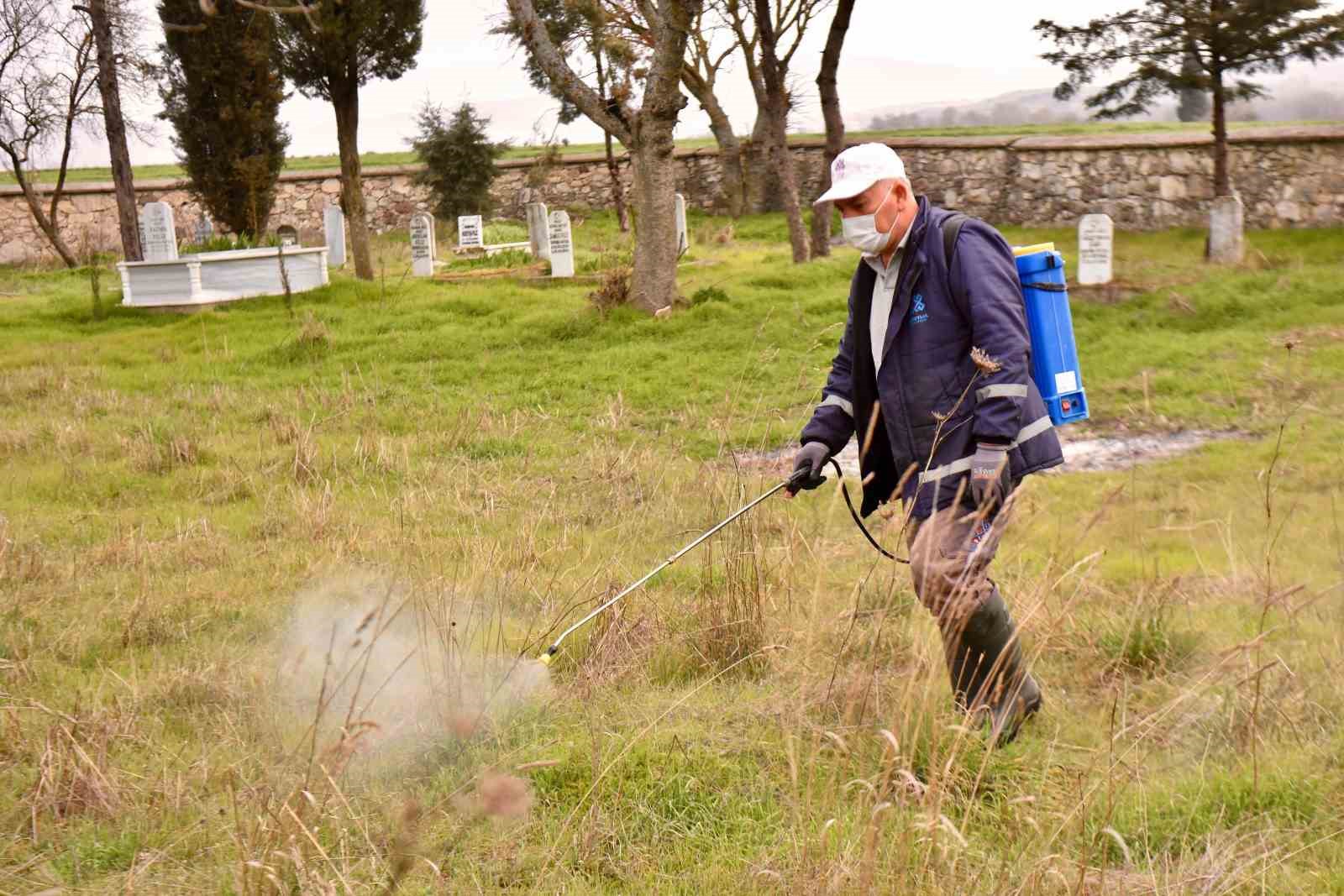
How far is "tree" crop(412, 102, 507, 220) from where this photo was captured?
33812 millimetres

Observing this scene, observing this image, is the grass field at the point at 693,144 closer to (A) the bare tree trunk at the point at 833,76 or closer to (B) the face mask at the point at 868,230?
(A) the bare tree trunk at the point at 833,76

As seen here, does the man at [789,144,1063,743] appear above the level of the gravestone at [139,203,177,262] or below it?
below

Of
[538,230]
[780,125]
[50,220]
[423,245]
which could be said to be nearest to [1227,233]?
[780,125]

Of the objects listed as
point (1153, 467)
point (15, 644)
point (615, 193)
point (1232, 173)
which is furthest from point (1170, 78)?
point (15, 644)

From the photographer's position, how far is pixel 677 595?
18.5 feet

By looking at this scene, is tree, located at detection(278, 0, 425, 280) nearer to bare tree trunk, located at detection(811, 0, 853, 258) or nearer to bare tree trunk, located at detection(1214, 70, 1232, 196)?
bare tree trunk, located at detection(811, 0, 853, 258)

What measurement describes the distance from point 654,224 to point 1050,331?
11.8 meters

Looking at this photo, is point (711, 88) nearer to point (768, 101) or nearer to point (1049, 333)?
point (768, 101)

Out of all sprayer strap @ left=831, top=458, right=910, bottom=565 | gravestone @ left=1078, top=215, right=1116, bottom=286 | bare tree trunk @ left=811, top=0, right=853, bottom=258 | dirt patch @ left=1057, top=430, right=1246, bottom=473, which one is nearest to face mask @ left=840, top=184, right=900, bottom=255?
sprayer strap @ left=831, top=458, right=910, bottom=565

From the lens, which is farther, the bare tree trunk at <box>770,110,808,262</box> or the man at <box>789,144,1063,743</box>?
the bare tree trunk at <box>770,110,808,262</box>

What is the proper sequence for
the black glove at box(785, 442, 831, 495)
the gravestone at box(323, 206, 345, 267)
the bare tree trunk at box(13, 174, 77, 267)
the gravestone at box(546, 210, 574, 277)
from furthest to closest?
the bare tree trunk at box(13, 174, 77, 267) < the gravestone at box(323, 206, 345, 267) < the gravestone at box(546, 210, 574, 277) < the black glove at box(785, 442, 831, 495)

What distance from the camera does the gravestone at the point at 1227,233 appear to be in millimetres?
18719

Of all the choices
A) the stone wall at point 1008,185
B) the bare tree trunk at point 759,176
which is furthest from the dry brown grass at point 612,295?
the bare tree trunk at point 759,176

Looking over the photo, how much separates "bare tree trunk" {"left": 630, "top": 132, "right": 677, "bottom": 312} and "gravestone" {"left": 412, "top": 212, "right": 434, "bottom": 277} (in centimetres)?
688
